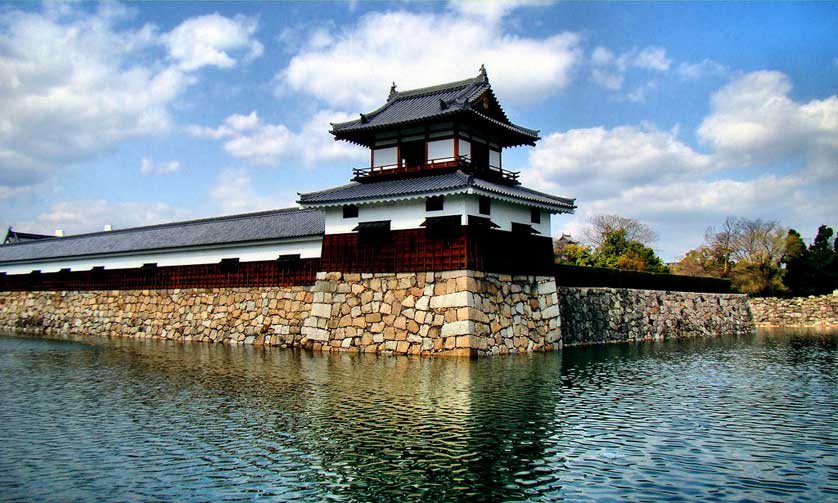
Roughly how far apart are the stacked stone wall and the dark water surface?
9.02m

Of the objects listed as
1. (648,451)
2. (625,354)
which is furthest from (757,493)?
(625,354)

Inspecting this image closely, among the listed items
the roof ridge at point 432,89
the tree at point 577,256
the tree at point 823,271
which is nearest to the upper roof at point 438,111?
the roof ridge at point 432,89

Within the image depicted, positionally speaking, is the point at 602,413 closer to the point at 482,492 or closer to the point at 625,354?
the point at 482,492

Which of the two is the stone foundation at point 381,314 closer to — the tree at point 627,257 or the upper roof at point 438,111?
the upper roof at point 438,111

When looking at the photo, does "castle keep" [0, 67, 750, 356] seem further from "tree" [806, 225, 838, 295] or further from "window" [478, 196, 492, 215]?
"tree" [806, 225, 838, 295]

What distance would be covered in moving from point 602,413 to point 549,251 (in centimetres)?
1464

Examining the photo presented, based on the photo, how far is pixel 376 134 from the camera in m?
26.3

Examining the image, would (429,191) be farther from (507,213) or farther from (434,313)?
(434,313)

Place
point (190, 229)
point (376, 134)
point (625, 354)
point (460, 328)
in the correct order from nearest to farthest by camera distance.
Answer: point (460, 328), point (625, 354), point (376, 134), point (190, 229)

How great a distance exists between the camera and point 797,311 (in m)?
49.5

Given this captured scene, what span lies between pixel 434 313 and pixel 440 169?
554cm

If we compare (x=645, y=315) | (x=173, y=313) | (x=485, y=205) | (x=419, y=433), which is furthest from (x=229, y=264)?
(x=419, y=433)

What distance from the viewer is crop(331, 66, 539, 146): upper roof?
24.4 meters

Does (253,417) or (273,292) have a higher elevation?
(273,292)
